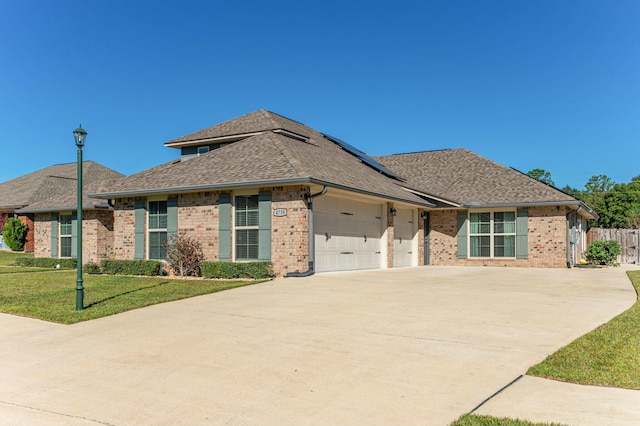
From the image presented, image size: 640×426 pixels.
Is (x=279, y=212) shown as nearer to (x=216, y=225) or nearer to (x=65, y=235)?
(x=216, y=225)

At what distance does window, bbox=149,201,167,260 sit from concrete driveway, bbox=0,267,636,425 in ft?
24.8

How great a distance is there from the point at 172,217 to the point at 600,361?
14.2m

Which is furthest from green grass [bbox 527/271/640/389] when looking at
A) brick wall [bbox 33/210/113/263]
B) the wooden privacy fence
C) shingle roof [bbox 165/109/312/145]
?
the wooden privacy fence

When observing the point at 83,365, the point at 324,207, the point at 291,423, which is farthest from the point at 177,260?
the point at 291,423

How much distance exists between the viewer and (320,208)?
1641cm

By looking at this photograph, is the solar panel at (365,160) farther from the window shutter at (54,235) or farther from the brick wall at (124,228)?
the window shutter at (54,235)

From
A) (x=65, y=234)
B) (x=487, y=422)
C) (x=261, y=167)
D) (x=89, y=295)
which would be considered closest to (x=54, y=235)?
(x=65, y=234)

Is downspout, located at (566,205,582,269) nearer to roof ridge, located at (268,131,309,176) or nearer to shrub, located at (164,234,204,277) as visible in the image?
roof ridge, located at (268,131,309,176)

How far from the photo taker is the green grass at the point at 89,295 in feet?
32.0

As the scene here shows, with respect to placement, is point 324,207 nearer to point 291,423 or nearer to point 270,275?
point 270,275

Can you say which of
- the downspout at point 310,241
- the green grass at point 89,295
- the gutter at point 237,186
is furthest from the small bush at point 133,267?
the downspout at point 310,241

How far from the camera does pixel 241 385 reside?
5.59 metres

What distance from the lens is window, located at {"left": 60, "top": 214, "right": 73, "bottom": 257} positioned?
22.9 meters

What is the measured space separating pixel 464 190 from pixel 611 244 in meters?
6.74
